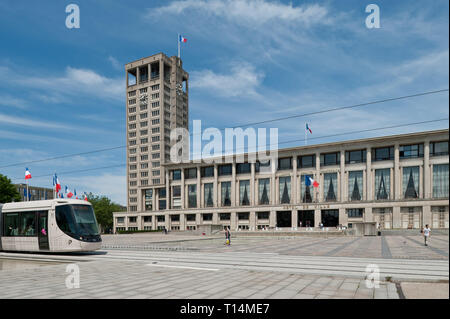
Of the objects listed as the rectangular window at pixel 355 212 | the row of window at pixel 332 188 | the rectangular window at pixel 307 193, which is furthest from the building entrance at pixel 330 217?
the rectangular window at pixel 307 193

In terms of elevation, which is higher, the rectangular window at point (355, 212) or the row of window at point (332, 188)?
the row of window at point (332, 188)

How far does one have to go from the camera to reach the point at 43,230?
20688 millimetres

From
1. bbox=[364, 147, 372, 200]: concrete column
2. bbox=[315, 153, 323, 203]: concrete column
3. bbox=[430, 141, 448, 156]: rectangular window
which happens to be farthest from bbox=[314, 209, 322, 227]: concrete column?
bbox=[430, 141, 448, 156]: rectangular window

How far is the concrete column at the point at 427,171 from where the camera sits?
198ft

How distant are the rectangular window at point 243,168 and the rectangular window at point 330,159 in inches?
658

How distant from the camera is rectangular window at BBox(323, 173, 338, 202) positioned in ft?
234

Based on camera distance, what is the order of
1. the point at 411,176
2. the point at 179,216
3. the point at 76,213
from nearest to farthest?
1. the point at 76,213
2. the point at 411,176
3. the point at 179,216

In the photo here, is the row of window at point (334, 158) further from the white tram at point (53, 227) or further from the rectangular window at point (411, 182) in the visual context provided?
the white tram at point (53, 227)

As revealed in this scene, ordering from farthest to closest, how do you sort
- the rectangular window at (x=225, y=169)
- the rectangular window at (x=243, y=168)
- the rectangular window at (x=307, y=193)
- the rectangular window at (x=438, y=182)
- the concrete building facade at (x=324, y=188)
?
the rectangular window at (x=225, y=169) → the rectangular window at (x=243, y=168) → the rectangular window at (x=307, y=193) → the concrete building facade at (x=324, y=188) → the rectangular window at (x=438, y=182)

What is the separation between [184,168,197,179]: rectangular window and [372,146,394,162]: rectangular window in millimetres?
42720

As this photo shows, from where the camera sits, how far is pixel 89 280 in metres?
11.0
